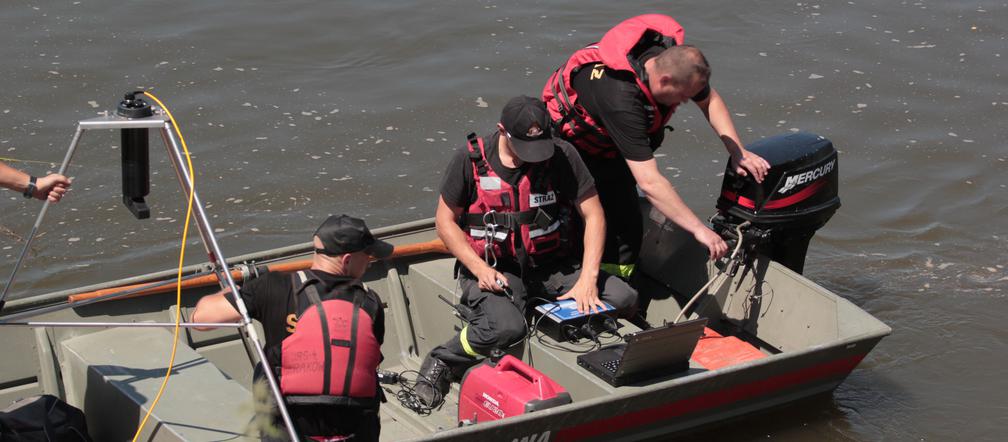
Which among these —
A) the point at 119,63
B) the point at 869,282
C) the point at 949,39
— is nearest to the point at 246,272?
the point at 869,282

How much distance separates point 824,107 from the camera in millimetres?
10859

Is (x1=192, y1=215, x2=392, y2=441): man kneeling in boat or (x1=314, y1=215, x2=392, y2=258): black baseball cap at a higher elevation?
(x1=314, y1=215, x2=392, y2=258): black baseball cap

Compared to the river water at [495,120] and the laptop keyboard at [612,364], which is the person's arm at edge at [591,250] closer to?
the laptop keyboard at [612,364]

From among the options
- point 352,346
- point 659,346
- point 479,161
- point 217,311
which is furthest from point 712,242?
point 217,311

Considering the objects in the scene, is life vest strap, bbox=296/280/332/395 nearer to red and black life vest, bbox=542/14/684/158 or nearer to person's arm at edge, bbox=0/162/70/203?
person's arm at edge, bbox=0/162/70/203

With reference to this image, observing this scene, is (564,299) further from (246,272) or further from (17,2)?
(17,2)

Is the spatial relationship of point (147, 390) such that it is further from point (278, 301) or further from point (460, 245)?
point (460, 245)

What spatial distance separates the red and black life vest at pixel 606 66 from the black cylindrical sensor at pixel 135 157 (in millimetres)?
2089

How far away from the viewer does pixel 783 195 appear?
18.8 ft

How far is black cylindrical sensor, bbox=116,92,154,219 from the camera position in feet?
13.4

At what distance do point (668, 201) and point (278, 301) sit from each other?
216 centimetres

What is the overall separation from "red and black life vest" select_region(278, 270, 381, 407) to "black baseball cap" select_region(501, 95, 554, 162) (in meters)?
1.35

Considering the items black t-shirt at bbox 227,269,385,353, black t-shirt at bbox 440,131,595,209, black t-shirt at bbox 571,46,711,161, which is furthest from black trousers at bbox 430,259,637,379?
black t-shirt at bbox 227,269,385,353

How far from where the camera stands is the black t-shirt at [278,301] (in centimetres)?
376
